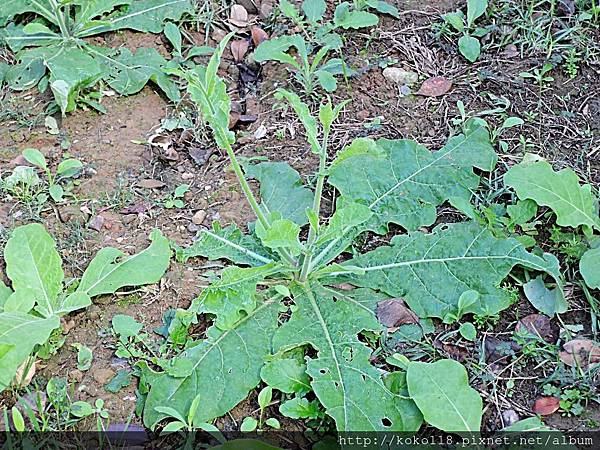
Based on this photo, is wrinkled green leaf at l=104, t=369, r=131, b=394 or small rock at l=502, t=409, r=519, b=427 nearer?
small rock at l=502, t=409, r=519, b=427

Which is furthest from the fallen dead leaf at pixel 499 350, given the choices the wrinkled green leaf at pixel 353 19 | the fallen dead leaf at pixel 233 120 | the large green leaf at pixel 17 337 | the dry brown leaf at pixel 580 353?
the wrinkled green leaf at pixel 353 19

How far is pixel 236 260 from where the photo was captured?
2.52 metres

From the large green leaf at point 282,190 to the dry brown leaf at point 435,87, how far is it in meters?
0.78

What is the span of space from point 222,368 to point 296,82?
157cm

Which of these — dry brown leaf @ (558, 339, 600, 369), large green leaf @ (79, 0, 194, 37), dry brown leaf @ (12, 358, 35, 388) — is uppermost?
large green leaf @ (79, 0, 194, 37)

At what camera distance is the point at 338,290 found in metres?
2.53

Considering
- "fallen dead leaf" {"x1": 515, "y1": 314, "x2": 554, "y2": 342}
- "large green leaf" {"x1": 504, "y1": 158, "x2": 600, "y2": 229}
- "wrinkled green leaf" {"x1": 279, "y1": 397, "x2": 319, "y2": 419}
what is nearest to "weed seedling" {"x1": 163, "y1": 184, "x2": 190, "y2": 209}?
"wrinkled green leaf" {"x1": 279, "y1": 397, "x2": 319, "y2": 419}

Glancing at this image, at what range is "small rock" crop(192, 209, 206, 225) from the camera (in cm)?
282

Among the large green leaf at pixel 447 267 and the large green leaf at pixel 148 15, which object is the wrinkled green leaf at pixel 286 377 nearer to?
the large green leaf at pixel 447 267

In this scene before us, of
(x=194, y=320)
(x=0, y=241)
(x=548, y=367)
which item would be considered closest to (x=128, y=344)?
(x=194, y=320)

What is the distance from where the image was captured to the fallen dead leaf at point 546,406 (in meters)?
2.17

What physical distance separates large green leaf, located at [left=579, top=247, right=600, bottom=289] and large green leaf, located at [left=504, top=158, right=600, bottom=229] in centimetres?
14

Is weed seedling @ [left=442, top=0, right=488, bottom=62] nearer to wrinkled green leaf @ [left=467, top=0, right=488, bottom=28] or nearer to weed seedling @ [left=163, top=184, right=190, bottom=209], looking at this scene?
wrinkled green leaf @ [left=467, top=0, right=488, bottom=28]

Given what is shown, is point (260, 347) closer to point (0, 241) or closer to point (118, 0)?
point (0, 241)
